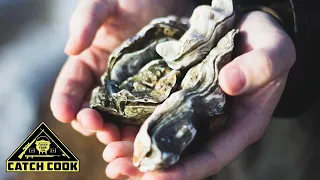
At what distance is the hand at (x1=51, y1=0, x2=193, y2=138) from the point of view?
94 centimetres

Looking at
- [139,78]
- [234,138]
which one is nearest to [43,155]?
[139,78]

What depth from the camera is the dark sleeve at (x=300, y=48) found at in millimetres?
935

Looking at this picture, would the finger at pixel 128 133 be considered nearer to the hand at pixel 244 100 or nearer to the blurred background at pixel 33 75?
the hand at pixel 244 100

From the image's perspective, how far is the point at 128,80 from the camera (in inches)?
38.3

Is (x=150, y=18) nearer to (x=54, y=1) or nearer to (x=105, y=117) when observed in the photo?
(x=105, y=117)

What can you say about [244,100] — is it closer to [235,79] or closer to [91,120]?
[235,79]

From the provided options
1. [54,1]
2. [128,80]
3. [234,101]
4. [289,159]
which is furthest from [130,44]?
[54,1]

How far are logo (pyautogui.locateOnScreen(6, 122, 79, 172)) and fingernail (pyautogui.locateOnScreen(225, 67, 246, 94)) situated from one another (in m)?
0.46

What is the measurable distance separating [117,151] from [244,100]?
9.9 inches

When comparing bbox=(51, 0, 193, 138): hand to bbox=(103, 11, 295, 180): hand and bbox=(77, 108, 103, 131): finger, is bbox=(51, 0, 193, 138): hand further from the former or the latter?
bbox=(103, 11, 295, 180): hand

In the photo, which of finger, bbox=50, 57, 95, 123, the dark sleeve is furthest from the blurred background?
the dark sleeve

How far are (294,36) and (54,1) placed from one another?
115cm

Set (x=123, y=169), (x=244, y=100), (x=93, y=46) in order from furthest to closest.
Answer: (x=93, y=46) → (x=244, y=100) → (x=123, y=169)

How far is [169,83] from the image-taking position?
2.90ft
